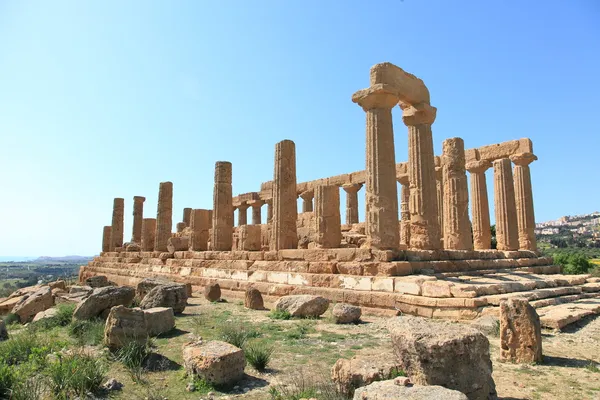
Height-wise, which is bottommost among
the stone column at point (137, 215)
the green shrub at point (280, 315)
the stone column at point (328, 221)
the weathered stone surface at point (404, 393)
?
the green shrub at point (280, 315)

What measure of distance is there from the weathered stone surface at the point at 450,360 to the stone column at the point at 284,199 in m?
10.6

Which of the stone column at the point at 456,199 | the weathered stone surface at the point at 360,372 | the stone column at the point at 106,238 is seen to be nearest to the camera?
the weathered stone surface at the point at 360,372

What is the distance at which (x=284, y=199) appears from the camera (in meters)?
14.8

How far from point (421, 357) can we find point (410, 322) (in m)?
0.60

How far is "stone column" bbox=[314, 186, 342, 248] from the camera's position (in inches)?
536

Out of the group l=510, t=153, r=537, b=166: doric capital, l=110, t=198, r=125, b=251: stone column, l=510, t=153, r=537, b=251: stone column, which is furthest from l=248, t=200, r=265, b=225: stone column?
l=510, t=153, r=537, b=166: doric capital

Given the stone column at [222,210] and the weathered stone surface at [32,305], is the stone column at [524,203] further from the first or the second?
the weathered stone surface at [32,305]

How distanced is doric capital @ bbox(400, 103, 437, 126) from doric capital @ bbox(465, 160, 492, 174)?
19.7ft

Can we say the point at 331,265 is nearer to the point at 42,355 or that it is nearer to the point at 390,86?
the point at 390,86

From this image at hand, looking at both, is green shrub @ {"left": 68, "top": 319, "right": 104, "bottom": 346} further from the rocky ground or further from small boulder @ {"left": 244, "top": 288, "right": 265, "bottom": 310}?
small boulder @ {"left": 244, "top": 288, "right": 265, "bottom": 310}

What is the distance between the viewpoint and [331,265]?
37.8ft

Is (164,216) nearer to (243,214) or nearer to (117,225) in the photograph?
(117,225)

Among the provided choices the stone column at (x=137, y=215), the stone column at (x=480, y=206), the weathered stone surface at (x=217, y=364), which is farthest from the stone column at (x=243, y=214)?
the weathered stone surface at (x=217, y=364)

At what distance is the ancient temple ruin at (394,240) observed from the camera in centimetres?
971
